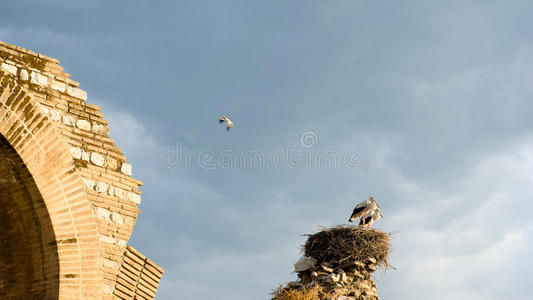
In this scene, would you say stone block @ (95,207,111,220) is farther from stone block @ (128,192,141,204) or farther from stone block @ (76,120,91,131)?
stone block @ (76,120,91,131)

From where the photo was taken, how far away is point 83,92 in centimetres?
750

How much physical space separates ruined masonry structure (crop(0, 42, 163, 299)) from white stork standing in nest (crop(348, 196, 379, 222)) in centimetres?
1270

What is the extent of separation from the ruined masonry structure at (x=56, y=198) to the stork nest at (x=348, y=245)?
8975mm

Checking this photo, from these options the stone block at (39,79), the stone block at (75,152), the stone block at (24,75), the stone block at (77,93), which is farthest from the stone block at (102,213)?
the stone block at (24,75)

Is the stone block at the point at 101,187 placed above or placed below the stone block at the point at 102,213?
above

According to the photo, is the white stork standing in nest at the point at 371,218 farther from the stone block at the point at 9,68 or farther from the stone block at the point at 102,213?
the stone block at the point at 9,68

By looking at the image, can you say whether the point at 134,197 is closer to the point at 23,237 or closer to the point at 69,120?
the point at 69,120

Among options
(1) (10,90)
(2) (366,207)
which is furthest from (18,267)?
(2) (366,207)

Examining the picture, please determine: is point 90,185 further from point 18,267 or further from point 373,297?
point 373,297

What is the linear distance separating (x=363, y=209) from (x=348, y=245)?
12.7ft

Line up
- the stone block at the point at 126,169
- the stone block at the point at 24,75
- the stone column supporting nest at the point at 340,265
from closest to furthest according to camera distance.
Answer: the stone block at the point at 24,75 → the stone block at the point at 126,169 → the stone column supporting nest at the point at 340,265

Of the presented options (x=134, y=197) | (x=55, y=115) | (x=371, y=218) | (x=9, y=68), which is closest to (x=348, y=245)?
(x=371, y=218)

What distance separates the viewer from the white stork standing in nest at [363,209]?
19078 millimetres

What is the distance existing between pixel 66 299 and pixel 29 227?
3.23 feet
